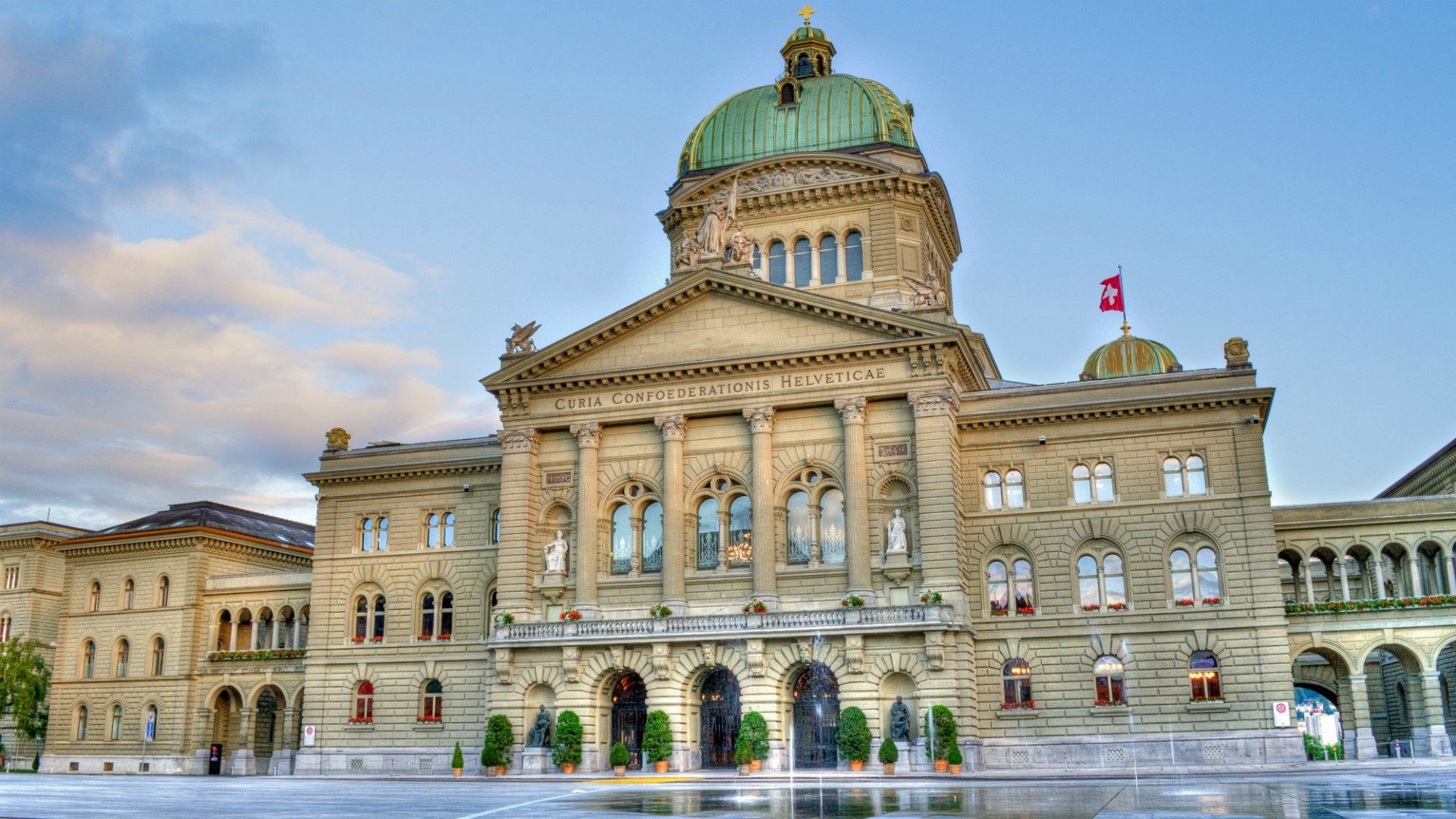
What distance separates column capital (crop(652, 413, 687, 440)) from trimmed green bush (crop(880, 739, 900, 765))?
14.5 meters

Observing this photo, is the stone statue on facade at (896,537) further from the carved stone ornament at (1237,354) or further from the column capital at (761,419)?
the carved stone ornament at (1237,354)

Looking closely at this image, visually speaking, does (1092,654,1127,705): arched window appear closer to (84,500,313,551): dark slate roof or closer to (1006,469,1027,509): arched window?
(1006,469,1027,509): arched window

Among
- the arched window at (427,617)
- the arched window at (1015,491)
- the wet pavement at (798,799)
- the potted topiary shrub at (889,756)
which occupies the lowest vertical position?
the wet pavement at (798,799)

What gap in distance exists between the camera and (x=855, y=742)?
44938 mm

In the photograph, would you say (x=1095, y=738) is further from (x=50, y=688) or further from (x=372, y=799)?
(x=50, y=688)

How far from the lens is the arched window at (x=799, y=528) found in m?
50.2

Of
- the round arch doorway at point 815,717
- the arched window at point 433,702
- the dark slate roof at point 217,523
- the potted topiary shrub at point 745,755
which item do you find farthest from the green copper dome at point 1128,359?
the dark slate roof at point 217,523

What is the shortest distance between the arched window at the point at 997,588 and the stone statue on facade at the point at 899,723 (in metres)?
6.57

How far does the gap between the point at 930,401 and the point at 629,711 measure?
53.9ft

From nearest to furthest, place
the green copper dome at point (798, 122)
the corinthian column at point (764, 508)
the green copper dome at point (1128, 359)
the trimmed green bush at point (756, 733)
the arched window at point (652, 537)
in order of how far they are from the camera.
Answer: the trimmed green bush at point (756, 733), the corinthian column at point (764, 508), the arched window at point (652, 537), the green copper dome at point (798, 122), the green copper dome at point (1128, 359)

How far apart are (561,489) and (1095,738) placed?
22529 millimetres

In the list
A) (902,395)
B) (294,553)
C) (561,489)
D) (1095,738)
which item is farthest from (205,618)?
(1095,738)

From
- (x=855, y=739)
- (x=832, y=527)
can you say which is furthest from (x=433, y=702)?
(x=855, y=739)

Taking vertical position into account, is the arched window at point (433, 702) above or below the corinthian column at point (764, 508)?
below
